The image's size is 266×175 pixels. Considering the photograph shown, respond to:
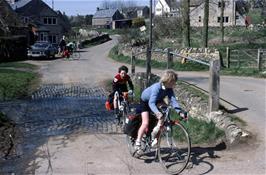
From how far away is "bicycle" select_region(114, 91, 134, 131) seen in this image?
36.4ft

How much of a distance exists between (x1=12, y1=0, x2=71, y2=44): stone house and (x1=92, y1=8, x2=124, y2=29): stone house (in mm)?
57245

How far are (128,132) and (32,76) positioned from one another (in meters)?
16.8

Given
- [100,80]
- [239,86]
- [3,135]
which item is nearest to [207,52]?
[100,80]

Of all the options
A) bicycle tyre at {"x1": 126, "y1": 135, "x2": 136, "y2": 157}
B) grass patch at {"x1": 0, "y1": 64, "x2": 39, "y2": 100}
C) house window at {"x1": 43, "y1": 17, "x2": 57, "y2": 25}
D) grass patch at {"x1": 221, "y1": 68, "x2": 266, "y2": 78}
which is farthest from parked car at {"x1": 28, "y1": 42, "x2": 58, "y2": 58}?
house window at {"x1": 43, "y1": 17, "x2": 57, "y2": 25}

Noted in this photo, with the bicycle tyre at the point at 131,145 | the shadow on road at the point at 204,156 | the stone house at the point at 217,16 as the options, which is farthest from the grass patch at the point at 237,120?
the stone house at the point at 217,16

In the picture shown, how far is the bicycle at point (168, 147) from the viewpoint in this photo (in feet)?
24.9

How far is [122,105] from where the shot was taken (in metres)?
11.2

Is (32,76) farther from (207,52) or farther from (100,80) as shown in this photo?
(207,52)

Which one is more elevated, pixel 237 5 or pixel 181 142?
pixel 237 5

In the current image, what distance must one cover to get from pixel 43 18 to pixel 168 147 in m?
70.6

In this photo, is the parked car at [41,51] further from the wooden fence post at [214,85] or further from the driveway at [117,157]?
the wooden fence post at [214,85]

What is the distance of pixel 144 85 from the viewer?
16.3 meters

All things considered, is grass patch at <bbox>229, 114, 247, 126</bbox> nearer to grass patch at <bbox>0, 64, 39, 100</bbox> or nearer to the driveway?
the driveway

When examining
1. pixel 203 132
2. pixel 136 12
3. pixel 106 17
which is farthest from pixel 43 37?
pixel 136 12
